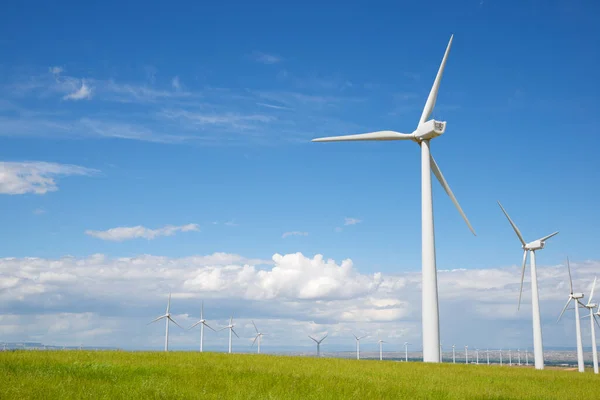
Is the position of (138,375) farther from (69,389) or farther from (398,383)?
(398,383)

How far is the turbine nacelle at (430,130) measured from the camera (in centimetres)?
4680

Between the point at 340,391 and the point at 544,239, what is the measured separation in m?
72.5

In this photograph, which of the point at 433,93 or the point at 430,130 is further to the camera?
the point at 433,93

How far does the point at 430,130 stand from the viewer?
46.7 m

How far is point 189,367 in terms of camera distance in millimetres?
23547

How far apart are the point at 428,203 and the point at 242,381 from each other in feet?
86.1

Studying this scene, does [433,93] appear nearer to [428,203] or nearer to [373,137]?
[373,137]

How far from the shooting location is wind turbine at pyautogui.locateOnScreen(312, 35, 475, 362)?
40.0m

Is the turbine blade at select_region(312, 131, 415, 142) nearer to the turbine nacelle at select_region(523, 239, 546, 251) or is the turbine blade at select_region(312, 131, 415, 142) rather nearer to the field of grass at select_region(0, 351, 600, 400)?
the field of grass at select_region(0, 351, 600, 400)

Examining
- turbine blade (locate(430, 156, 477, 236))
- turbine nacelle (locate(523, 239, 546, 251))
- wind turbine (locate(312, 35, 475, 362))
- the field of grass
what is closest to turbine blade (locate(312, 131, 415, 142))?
wind turbine (locate(312, 35, 475, 362))

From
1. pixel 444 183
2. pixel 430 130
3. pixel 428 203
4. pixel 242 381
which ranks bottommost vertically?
pixel 242 381

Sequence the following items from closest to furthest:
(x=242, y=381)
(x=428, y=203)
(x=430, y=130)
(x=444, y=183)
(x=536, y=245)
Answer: (x=242, y=381), (x=428, y=203), (x=430, y=130), (x=444, y=183), (x=536, y=245)

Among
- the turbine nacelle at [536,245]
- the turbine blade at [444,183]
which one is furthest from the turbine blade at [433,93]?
the turbine nacelle at [536,245]

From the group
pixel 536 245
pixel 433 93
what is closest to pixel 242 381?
pixel 433 93
